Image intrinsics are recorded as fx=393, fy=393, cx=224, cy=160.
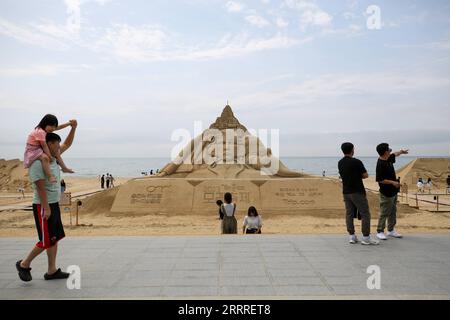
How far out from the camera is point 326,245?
5.57 meters

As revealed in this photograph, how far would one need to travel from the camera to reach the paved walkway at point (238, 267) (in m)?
3.68

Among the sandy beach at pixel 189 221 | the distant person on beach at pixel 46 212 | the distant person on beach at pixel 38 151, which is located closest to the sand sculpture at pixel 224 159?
the sandy beach at pixel 189 221

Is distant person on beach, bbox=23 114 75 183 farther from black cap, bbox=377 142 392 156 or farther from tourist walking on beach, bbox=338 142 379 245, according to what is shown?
black cap, bbox=377 142 392 156

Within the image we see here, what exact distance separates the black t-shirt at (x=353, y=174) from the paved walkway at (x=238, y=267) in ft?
2.68

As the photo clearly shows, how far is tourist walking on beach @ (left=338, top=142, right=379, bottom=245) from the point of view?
216 inches

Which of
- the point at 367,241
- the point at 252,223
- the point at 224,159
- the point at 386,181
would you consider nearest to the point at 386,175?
the point at 386,181

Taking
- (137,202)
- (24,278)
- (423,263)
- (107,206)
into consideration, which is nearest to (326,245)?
(423,263)

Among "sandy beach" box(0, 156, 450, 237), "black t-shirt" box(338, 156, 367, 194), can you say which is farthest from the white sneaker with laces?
"sandy beach" box(0, 156, 450, 237)

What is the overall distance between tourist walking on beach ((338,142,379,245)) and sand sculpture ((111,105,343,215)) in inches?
345

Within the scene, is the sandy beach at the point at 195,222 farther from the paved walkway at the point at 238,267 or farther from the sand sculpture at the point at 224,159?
the paved walkway at the point at 238,267

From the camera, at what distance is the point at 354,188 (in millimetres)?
5500

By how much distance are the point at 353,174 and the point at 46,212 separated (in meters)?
3.92

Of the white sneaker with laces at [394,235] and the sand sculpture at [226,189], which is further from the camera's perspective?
the sand sculpture at [226,189]
